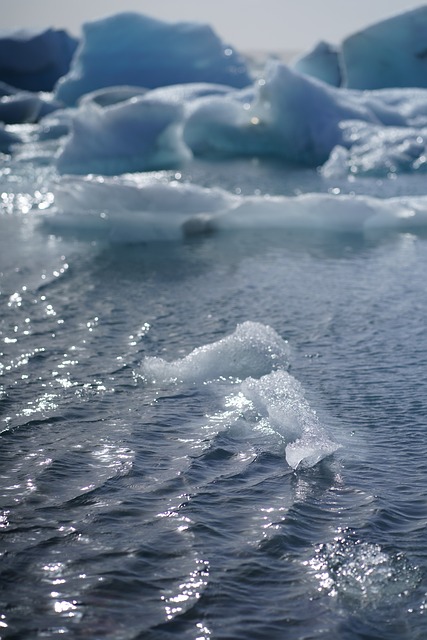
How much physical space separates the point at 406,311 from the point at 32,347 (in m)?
2.50

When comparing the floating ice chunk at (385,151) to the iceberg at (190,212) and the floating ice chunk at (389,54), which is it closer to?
the iceberg at (190,212)

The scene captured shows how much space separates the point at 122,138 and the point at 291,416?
10568 millimetres

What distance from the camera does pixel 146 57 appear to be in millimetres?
23203

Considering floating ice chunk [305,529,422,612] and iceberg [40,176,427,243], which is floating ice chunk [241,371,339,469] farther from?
iceberg [40,176,427,243]

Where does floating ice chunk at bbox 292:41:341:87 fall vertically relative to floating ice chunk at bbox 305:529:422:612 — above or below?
below

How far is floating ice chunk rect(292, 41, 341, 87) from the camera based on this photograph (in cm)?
2428

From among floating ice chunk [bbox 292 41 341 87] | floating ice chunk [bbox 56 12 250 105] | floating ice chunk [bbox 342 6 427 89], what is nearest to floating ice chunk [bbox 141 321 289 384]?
floating ice chunk [bbox 342 6 427 89]

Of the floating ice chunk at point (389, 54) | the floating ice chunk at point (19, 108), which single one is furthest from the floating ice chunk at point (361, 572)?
the floating ice chunk at point (19, 108)

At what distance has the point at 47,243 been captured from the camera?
27.5ft

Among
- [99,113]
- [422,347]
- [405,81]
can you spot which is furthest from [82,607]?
[405,81]

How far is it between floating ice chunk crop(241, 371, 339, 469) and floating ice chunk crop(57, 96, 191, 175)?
9.61 metres

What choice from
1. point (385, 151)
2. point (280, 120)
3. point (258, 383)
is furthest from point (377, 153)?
point (258, 383)

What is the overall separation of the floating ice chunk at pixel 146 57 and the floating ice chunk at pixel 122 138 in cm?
880

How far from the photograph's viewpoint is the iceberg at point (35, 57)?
2575 centimetres
